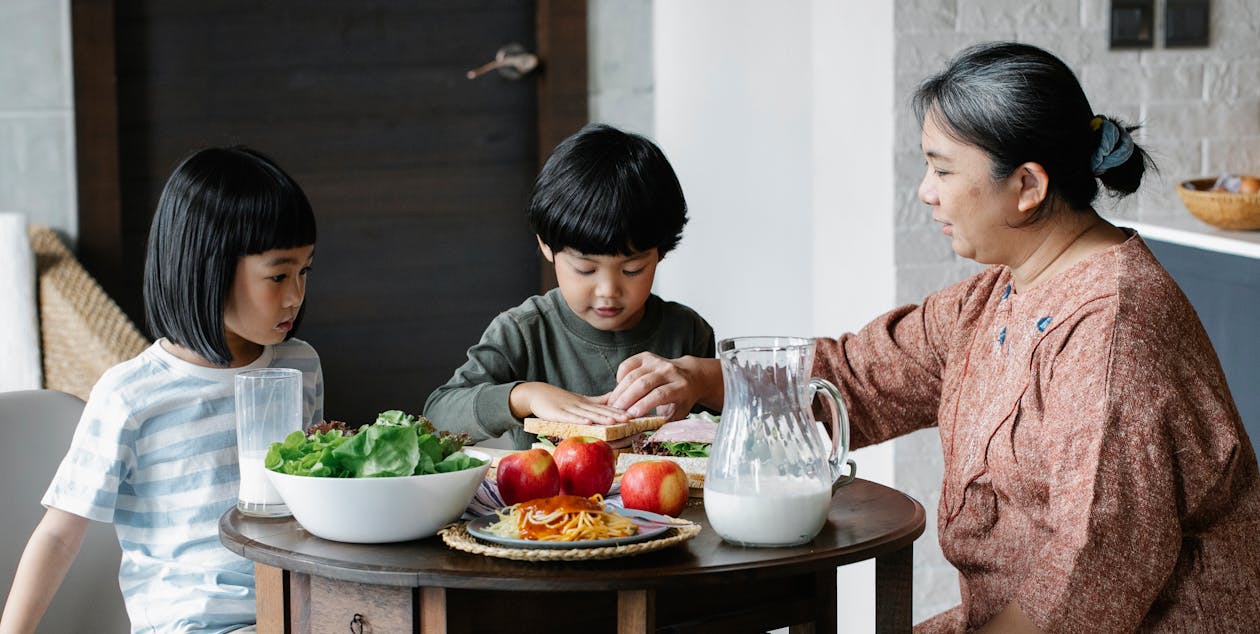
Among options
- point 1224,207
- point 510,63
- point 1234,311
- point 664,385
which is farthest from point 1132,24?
point 664,385

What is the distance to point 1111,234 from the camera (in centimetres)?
154

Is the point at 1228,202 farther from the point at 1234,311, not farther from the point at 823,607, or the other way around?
the point at 823,607

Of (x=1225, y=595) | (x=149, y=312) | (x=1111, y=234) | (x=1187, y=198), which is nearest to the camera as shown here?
(x=1225, y=595)

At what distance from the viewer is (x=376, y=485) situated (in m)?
1.21

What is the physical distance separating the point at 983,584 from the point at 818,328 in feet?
4.90

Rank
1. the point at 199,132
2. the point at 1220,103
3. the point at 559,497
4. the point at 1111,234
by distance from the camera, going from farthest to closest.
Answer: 1. the point at 199,132
2. the point at 1220,103
3. the point at 1111,234
4. the point at 559,497

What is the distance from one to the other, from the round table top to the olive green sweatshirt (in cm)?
57

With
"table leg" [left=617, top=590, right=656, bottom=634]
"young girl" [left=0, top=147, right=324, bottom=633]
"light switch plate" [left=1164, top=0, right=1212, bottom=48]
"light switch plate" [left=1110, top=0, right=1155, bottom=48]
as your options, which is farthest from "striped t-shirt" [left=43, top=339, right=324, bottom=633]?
"light switch plate" [left=1164, top=0, right=1212, bottom=48]

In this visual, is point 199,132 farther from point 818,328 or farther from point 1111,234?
point 1111,234

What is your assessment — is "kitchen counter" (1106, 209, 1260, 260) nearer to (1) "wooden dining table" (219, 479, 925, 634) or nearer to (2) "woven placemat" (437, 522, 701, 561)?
(1) "wooden dining table" (219, 479, 925, 634)

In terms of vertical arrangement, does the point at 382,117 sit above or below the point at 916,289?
above

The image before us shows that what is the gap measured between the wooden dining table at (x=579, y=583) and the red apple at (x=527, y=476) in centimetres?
11

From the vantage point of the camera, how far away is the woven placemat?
3.77ft

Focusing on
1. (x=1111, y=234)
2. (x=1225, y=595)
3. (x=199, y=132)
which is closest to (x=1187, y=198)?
(x=1111, y=234)
